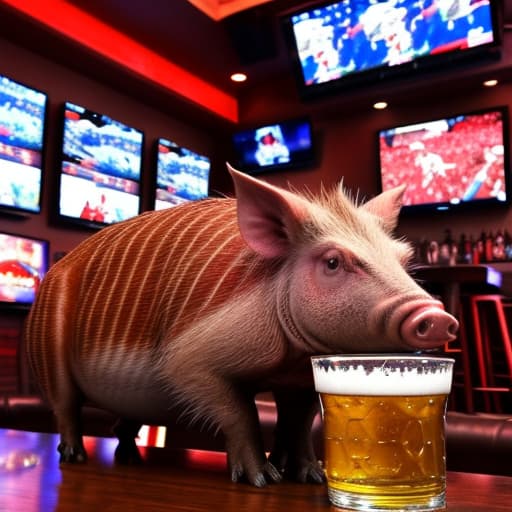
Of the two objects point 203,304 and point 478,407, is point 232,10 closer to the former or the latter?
point 478,407

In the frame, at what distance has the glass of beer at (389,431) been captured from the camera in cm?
50

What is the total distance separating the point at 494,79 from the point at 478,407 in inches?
113

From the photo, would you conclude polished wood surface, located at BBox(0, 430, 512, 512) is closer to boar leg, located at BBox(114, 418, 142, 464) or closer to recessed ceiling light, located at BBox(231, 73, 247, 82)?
boar leg, located at BBox(114, 418, 142, 464)

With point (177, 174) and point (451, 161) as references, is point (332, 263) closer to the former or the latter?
point (451, 161)

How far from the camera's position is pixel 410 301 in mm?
570

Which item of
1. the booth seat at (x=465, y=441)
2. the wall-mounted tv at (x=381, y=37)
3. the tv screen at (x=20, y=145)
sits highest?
the wall-mounted tv at (x=381, y=37)

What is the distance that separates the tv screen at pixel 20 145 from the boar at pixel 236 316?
3441 mm

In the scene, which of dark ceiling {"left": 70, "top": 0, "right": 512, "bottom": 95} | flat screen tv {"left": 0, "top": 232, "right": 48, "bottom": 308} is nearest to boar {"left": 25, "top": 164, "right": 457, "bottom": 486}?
flat screen tv {"left": 0, "top": 232, "right": 48, "bottom": 308}

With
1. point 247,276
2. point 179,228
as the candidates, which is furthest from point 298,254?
point 179,228

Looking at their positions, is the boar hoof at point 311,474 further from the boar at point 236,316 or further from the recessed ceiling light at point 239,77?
the recessed ceiling light at point 239,77

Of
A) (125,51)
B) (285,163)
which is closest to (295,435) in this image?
(125,51)

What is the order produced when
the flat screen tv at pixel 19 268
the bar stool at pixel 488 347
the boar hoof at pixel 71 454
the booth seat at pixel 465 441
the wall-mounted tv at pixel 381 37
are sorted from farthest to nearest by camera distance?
the wall-mounted tv at pixel 381 37
the flat screen tv at pixel 19 268
the bar stool at pixel 488 347
the booth seat at pixel 465 441
the boar hoof at pixel 71 454

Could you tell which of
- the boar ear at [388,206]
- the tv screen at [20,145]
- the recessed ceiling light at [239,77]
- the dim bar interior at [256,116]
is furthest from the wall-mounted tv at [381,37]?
the boar ear at [388,206]

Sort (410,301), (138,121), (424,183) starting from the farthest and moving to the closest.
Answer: (138,121)
(424,183)
(410,301)
